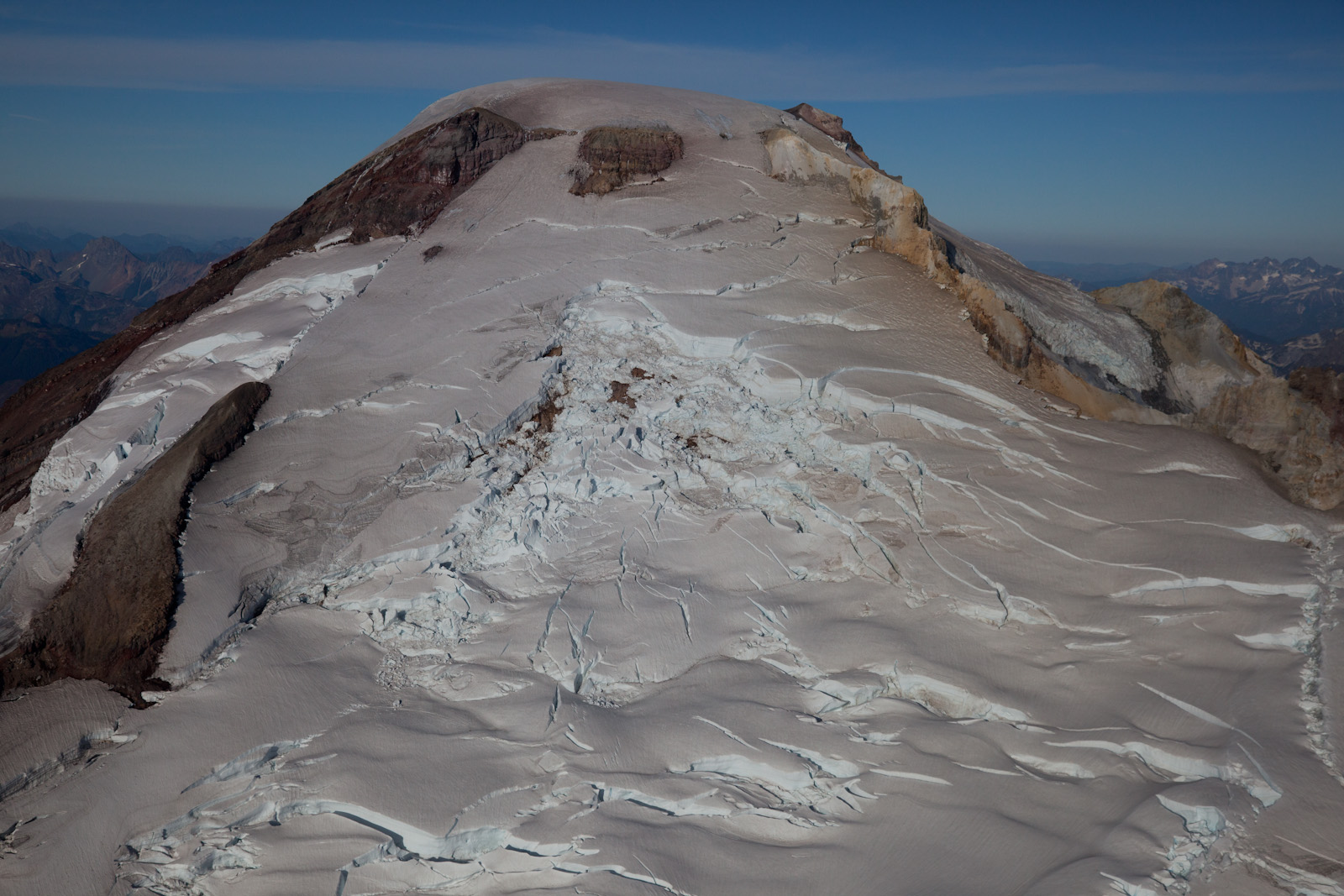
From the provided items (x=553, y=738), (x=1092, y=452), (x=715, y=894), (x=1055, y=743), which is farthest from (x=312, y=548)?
(x=1092, y=452)

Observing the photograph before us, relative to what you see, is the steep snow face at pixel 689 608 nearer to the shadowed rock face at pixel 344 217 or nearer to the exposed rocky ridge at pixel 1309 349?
the shadowed rock face at pixel 344 217

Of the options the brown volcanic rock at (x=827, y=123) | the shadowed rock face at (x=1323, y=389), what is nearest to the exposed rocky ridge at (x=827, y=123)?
the brown volcanic rock at (x=827, y=123)

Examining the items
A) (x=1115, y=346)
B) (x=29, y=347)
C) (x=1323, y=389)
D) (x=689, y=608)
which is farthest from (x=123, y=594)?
(x=29, y=347)

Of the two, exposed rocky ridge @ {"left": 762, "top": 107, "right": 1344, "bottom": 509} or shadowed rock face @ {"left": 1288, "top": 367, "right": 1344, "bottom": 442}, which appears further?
shadowed rock face @ {"left": 1288, "top": 367, "right": 1344, "bottom": 442}

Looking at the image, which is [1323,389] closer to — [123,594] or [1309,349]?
[123,594]

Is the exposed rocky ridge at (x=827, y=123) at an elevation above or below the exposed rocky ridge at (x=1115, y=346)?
above

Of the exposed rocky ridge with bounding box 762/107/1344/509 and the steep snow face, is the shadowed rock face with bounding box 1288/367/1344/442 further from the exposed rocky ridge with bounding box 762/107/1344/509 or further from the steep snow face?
the steep snow face

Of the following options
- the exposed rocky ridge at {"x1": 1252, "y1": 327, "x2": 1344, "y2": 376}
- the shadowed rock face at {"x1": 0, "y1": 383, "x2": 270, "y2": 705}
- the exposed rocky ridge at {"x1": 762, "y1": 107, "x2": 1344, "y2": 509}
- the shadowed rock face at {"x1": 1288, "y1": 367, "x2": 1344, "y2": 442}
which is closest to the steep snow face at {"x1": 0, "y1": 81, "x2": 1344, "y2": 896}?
the shadowed rock face at {"x1": 0, "y1": 383, "x2": 270, "y2": 705}

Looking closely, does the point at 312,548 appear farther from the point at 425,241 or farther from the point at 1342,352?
the point at 1342,352
